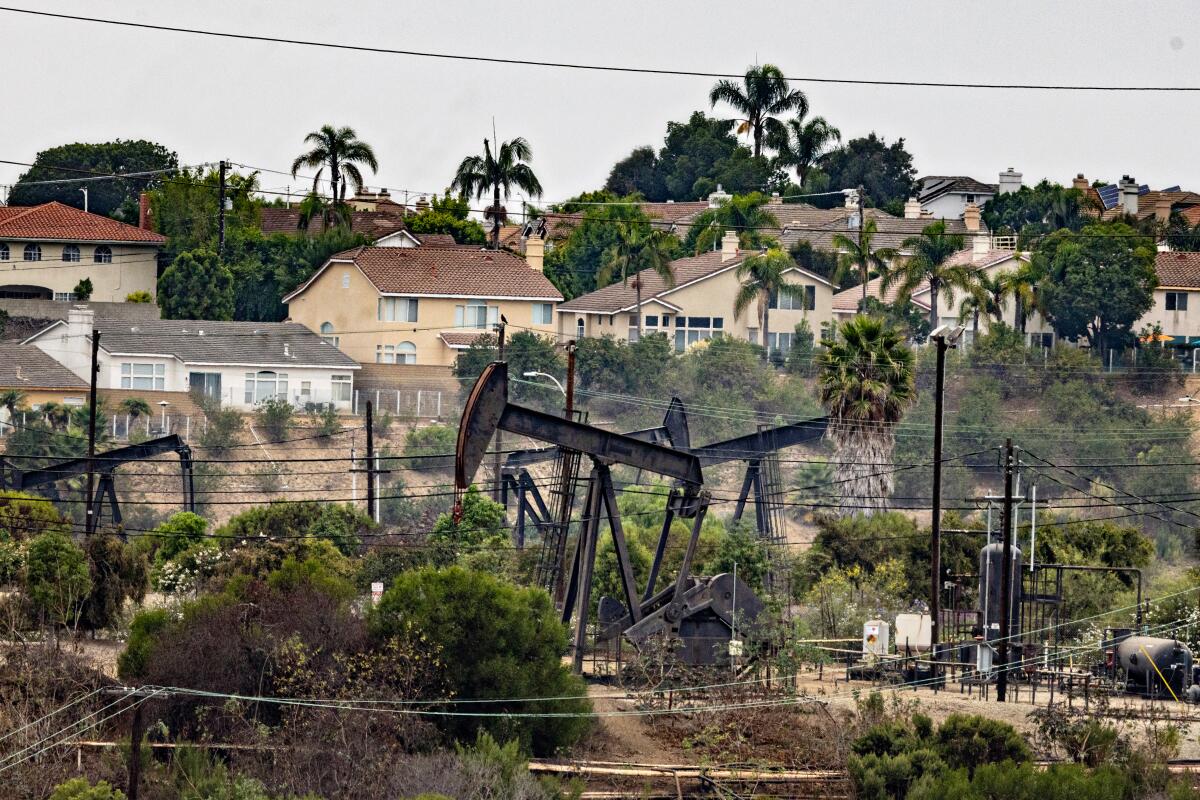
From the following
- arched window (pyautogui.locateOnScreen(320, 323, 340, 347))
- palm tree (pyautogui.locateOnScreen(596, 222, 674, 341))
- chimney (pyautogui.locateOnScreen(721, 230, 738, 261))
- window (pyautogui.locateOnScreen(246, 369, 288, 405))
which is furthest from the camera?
chimney (pyautogui.locateOnScreen(721, 230, 738, 261))

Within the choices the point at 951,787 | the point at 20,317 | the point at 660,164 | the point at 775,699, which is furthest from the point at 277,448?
the point at 660,164

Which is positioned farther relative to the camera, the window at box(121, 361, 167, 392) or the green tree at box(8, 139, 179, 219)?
the green tree at box(8, 139, 179, 219)

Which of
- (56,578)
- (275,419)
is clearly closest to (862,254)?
(275,419)

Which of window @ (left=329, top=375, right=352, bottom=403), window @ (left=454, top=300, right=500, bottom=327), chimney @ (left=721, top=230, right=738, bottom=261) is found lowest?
window @ (left=329, top=375, right=352, bottom=403)

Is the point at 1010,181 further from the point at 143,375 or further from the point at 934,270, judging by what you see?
the point at 143,375

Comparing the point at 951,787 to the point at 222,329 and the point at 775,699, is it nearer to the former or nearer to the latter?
the point at 775,699

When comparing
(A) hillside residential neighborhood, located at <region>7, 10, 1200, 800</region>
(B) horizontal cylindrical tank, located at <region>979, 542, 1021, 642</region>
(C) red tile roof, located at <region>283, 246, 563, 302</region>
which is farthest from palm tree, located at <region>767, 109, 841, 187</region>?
(B) horizontal cylindrical tank, located at <region>979, 542, 1021, 642</region>

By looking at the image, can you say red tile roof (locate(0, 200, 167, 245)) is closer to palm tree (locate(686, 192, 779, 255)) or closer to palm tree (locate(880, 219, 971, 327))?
palm tree (locate(686, 192, 779, 255))
